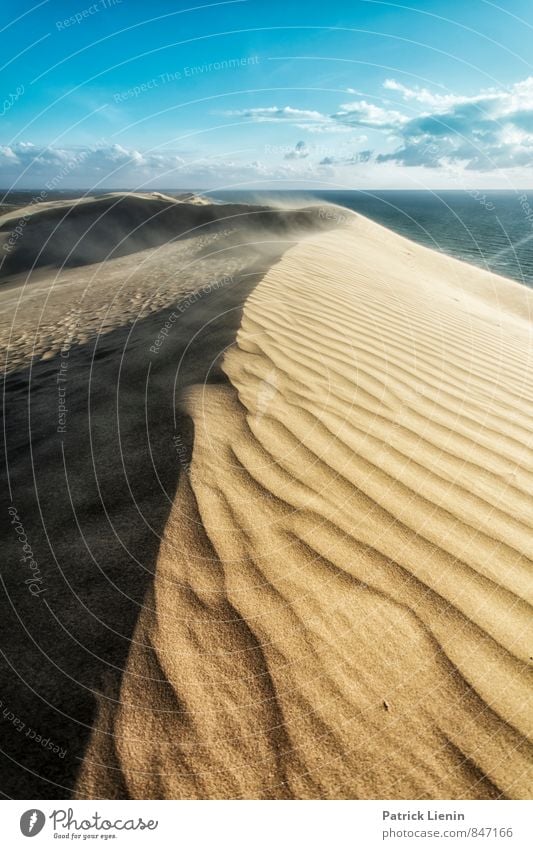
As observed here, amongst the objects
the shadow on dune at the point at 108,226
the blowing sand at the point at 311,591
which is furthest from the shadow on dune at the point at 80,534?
the shadow on dune at the point at 108,226

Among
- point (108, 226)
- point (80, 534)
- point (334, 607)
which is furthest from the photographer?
point (108, 226)

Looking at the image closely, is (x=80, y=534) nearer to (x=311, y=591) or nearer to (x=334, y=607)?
(x=311, y=591)

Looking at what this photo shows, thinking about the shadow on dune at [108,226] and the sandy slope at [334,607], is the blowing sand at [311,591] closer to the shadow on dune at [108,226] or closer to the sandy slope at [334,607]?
the sandy slope at [334,607]

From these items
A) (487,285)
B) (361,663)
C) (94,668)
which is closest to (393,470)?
(361,663)

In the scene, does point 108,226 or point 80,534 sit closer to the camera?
point 80,534

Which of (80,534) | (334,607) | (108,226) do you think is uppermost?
(108,226)

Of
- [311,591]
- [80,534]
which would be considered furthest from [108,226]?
[311,591]

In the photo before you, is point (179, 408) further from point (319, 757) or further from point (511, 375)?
point (511, 375)
